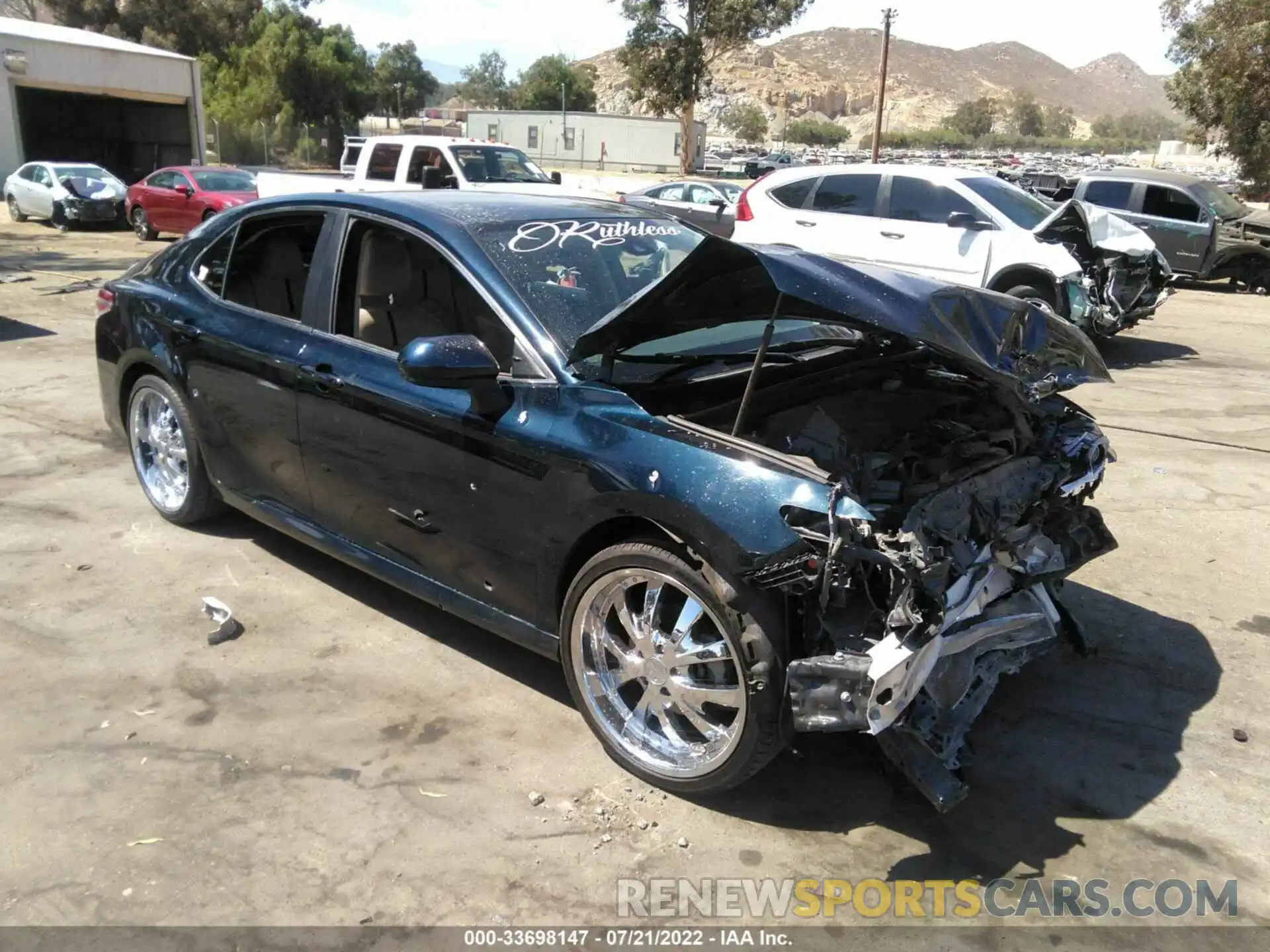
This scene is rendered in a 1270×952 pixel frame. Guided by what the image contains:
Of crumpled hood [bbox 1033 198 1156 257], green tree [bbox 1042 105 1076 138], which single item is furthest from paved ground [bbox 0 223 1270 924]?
green tree [bbox 1042 105 1076 138]

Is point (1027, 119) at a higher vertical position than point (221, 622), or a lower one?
higher

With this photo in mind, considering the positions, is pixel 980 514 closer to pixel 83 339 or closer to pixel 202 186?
pixel 83 339

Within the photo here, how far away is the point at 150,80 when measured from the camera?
107ft

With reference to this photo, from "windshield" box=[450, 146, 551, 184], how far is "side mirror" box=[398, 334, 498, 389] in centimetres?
1124

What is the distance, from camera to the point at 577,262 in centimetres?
389

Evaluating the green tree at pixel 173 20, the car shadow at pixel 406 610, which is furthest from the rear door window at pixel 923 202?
the green tree at pixel 173 20

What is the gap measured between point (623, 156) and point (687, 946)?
6136 centimetres

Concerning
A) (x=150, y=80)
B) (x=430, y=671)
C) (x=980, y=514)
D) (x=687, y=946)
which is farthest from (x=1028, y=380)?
(x=150, y=80)

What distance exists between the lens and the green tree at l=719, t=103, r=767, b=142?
12062 cm

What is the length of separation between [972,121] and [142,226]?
13853cm

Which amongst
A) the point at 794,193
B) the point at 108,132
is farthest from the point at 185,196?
the point at 108,132

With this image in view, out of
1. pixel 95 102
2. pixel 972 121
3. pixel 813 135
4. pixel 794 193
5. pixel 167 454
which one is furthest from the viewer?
pixel 972 121

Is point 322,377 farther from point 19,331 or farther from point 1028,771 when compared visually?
point 19,331

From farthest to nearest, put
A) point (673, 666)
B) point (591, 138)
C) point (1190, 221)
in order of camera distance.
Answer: point (591, 138) → point (1190, 221) → point (673, 666)
